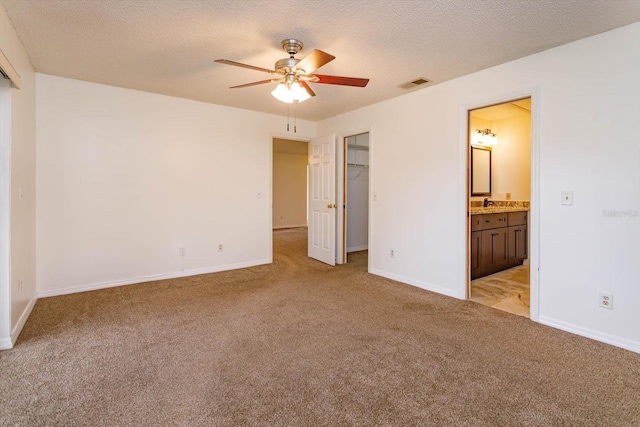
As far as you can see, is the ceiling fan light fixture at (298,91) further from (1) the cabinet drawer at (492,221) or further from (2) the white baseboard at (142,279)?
(2) the white baseboard at (142,279)

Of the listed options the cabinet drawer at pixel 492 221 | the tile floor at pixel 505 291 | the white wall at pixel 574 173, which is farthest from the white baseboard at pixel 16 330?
the cabinet drawer at pixel 492 221

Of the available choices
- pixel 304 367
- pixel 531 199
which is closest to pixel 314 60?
pixel 304 367

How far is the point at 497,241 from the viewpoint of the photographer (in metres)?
4.28

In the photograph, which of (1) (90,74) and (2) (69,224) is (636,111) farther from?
(2) (69,224)

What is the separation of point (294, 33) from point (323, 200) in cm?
302

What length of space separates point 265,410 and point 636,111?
3.23 m

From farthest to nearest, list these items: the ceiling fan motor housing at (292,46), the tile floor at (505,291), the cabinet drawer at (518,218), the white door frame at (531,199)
→ the cabinet drawer at (518,218) < the tile floor at (505,291) < the white door frame at (531,199) < the ceiling fan motor housing at (292,46)

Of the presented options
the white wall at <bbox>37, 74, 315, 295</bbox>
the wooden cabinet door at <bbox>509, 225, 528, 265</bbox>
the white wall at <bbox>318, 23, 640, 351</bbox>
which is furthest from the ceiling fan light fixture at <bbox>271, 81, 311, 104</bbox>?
the wooden cabinet door at <bbox>509, 225, 528, 265</bbox>

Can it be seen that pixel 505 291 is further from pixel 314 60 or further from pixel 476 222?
pixel 314 60

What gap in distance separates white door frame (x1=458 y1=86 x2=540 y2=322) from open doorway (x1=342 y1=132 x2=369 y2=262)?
8.99ft

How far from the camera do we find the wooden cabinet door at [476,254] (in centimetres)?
387

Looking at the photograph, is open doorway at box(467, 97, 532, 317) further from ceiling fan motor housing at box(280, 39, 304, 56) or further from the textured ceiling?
ceiling fan motor housing at box(280, 39, 304, 56)

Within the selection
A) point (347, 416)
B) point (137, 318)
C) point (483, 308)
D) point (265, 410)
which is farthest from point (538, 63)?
point (137, 318)

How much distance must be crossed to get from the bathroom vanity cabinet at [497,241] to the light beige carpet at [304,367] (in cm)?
105
